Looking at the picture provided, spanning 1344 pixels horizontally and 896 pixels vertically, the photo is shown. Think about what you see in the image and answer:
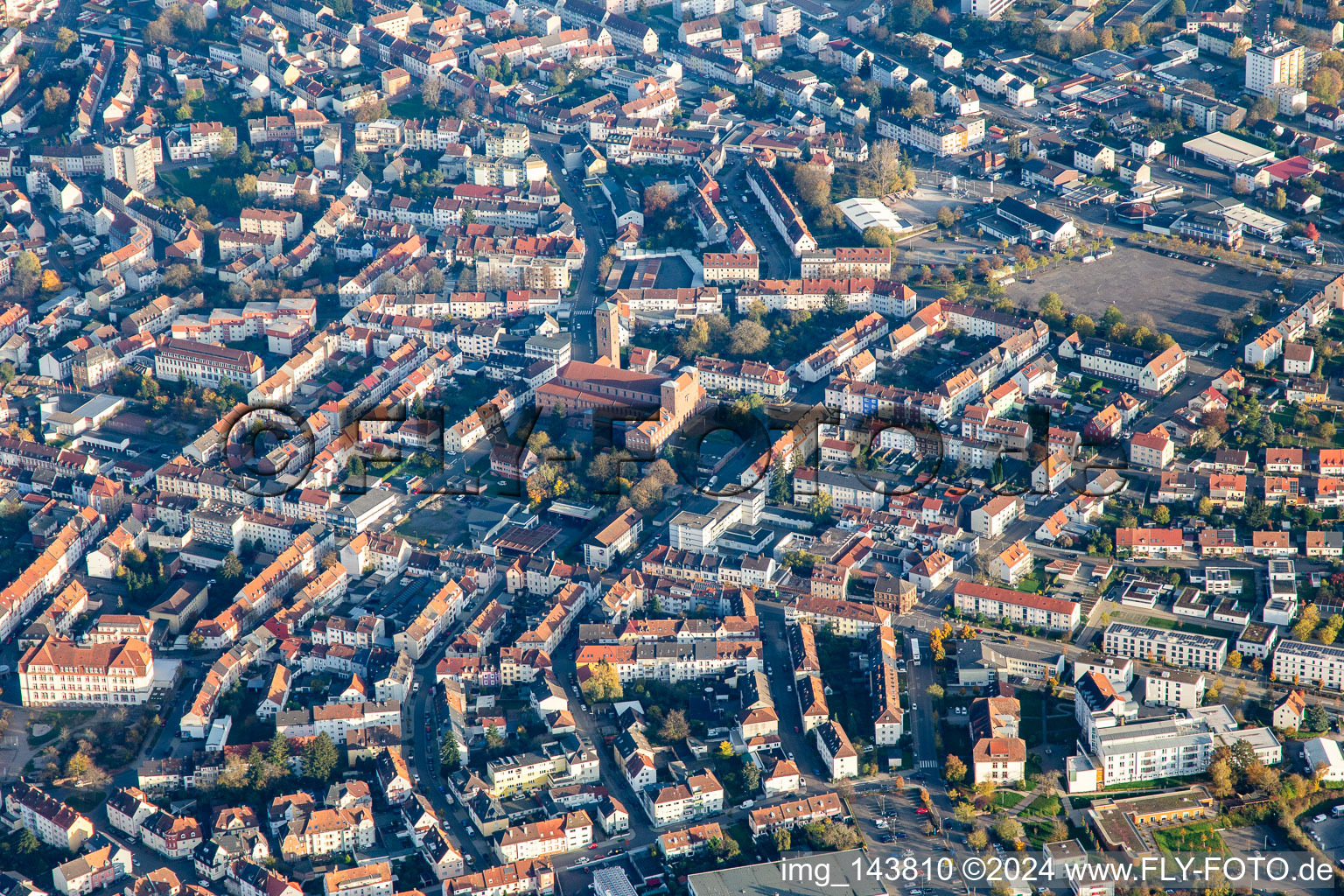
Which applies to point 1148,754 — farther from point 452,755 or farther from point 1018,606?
point 452,755

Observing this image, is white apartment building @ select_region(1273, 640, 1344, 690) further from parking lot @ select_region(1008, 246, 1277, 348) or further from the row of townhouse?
the row of townhouse

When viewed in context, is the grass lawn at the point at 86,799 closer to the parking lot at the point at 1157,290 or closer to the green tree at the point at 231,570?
the green tree at the point at 231,570

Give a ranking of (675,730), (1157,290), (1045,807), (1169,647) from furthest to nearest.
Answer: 1. (1157,290)
2. (1169,647)
3. (675,730)
4. (1045,807)

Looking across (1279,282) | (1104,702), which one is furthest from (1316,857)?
(1279,282)

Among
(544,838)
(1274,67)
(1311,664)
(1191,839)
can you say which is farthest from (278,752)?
(1274,67)

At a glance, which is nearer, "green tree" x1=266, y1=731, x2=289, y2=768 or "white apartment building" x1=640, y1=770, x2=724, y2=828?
"white apartment building" x1=640, y1=770, x2=724, y2=828

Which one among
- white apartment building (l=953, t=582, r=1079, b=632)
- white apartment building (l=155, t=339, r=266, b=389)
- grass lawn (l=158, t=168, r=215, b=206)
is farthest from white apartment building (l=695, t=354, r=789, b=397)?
Result: grass lawn (l=158, t=168, r=215, b=206)
